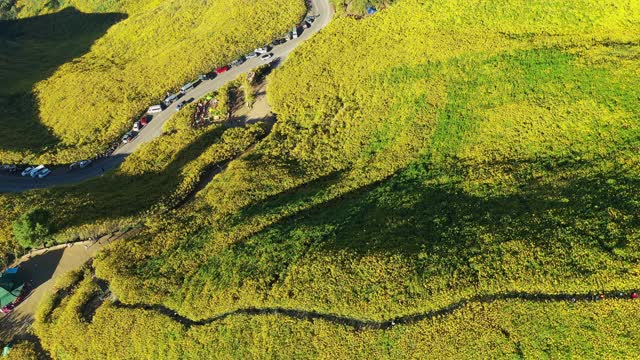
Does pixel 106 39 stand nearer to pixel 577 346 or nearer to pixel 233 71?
pixel 233 71

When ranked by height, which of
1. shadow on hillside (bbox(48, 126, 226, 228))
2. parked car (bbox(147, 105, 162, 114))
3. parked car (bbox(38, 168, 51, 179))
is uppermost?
parked car (bbox(147, 105, 162, 114))

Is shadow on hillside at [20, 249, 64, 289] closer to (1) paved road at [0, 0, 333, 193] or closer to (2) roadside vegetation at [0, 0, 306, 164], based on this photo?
(1) paved road at [0, 0, 333, 193]

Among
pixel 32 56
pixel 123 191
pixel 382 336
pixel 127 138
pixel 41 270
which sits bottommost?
pixel 382 336

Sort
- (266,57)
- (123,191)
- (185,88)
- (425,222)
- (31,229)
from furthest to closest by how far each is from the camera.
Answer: (266,57)
(185,88)
(123,191)
(31,229)
(425,222)

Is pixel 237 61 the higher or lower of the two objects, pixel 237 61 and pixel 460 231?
the higher

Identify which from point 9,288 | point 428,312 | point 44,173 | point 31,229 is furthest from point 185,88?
point 428,312

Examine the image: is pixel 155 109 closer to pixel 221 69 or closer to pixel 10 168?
pixel 221 69

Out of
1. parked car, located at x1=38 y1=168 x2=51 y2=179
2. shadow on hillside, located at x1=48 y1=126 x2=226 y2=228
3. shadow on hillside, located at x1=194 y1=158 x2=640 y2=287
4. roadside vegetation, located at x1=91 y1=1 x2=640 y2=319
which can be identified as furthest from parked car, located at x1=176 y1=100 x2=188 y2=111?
shadow on hillside, located at x1=194 y1=158 x2=640 y2=287
